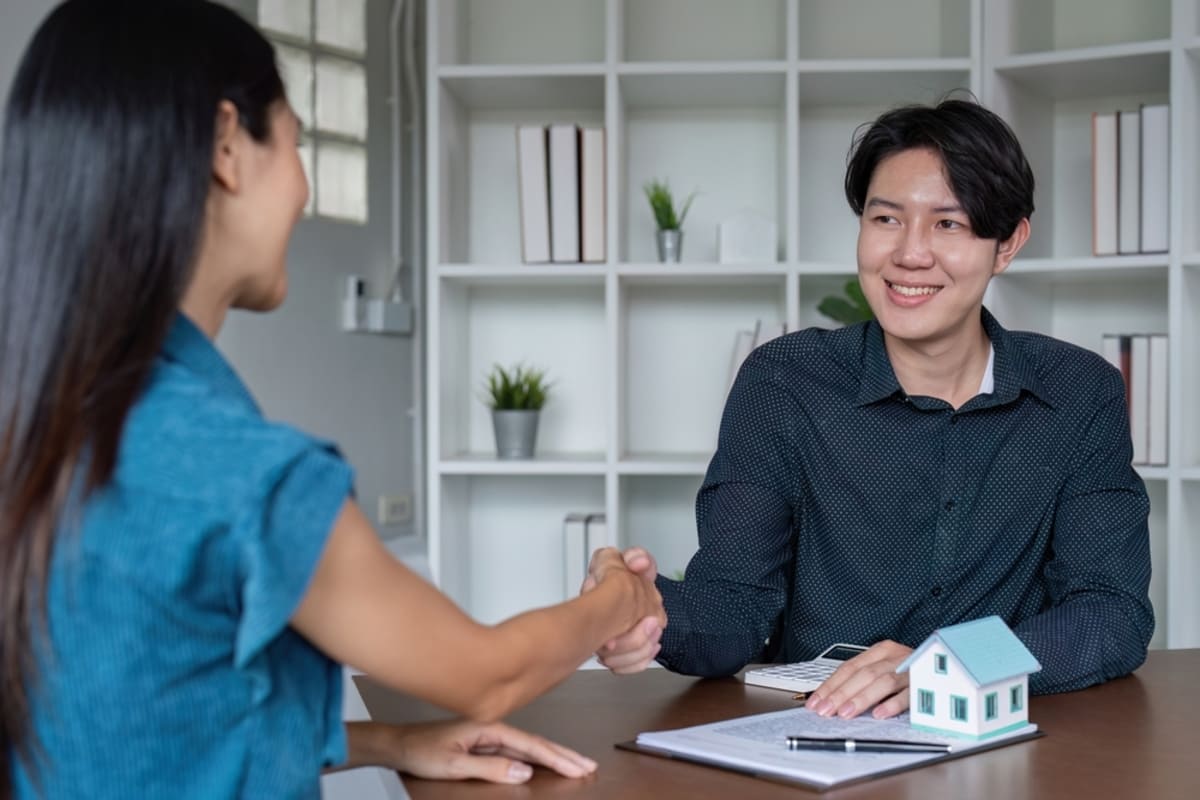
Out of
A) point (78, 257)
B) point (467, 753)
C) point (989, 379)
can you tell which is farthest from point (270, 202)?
point (989, 379)

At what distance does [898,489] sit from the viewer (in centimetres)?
181

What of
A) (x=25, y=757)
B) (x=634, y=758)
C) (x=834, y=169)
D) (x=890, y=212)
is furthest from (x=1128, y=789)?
(x=834, y=169)

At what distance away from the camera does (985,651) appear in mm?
1244

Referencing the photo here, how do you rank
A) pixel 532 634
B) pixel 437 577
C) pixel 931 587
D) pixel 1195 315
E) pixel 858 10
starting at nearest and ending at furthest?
pixel 532 634 < pixel 931 587 < pixel 1195 315 < pixel 437 577 < pixel 858 10

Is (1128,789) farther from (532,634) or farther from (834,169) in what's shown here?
(834,169)

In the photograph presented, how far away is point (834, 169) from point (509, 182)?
0.80 metres

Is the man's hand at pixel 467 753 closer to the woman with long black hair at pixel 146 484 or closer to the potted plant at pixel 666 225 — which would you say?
the woman with long black hair at pixel 146 484

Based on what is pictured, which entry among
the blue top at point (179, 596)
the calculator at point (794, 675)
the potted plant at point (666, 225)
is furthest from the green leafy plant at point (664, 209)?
the blue top at point (179, 596)

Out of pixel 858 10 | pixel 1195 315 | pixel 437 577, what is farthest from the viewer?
pixel 858 10

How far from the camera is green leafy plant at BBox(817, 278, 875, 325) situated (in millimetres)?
2961

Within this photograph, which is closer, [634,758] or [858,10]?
[634,758]

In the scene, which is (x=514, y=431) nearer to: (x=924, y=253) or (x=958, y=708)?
(x=924, y=253)

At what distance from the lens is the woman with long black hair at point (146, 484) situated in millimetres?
787

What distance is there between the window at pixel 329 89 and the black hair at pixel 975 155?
193cm
